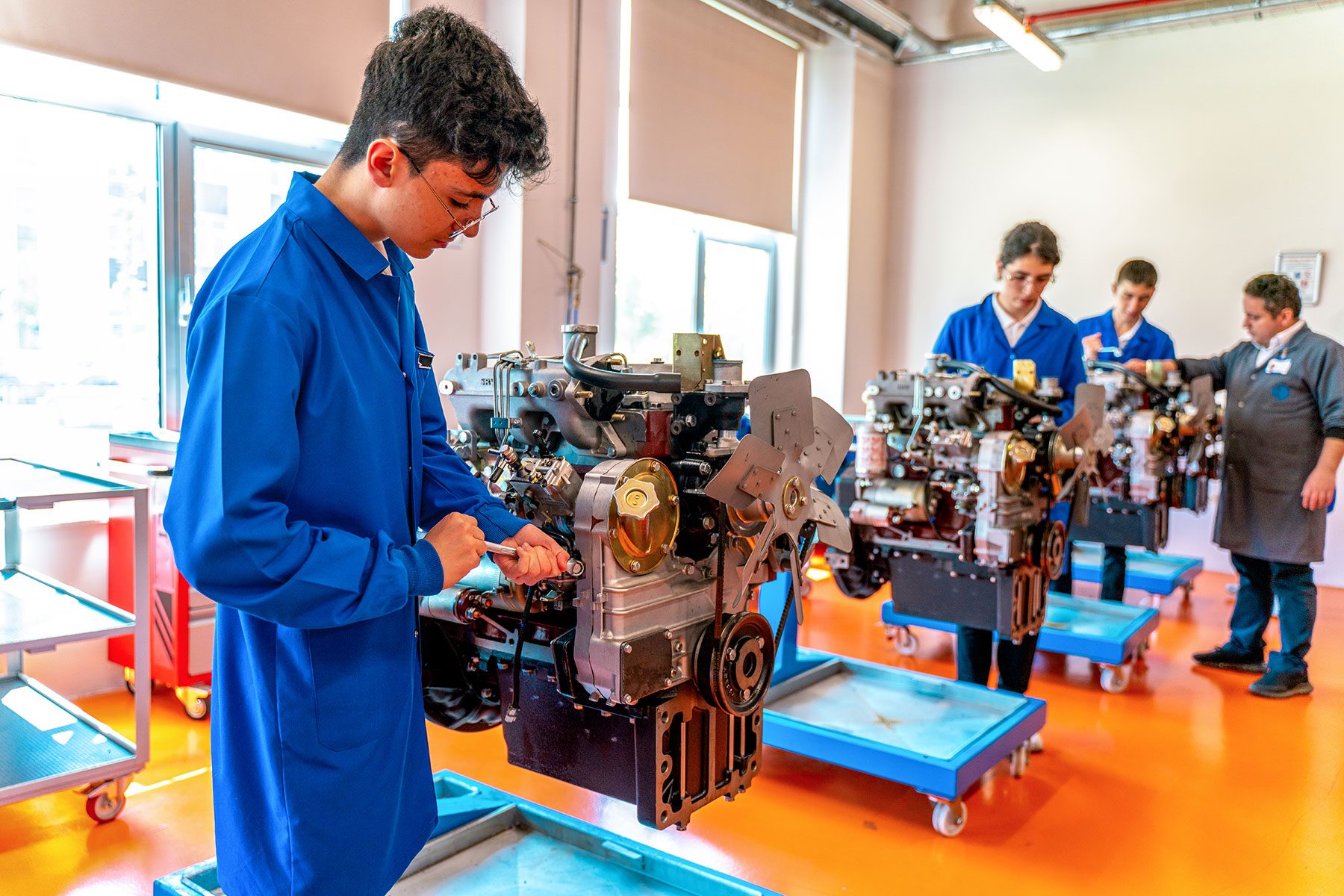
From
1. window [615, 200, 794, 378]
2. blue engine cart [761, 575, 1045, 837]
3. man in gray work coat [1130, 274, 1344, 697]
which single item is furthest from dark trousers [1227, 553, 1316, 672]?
window [615, 200, 794, 378]

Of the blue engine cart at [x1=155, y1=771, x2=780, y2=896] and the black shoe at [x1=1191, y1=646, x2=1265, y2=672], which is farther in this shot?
the black shoe at [x1=1191, y1=646, x2=1265, y2=672]

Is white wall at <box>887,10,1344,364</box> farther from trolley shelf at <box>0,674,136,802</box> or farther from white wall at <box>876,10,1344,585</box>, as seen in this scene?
A: trolley shelf at <box>0,674,136,802</box>

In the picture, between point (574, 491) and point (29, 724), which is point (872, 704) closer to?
point (574, 491)

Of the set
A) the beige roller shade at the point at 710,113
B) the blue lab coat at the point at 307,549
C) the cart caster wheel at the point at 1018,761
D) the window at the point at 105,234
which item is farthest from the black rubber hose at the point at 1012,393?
the beige roller shade at the point at 710,113

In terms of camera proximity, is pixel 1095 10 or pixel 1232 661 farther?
pixel 1095 10

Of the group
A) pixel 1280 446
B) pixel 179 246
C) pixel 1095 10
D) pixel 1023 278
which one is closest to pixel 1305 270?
pixel 1095 10

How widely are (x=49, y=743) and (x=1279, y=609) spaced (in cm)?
475

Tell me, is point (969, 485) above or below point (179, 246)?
Result: below

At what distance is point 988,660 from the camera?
3.56 m

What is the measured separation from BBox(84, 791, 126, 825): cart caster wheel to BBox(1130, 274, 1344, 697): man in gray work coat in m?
4.27

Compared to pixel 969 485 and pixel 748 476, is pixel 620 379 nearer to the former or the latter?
pixel 748 476

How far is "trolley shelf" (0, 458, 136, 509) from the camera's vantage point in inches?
97.8

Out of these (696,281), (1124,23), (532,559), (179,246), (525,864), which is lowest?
(525,864)

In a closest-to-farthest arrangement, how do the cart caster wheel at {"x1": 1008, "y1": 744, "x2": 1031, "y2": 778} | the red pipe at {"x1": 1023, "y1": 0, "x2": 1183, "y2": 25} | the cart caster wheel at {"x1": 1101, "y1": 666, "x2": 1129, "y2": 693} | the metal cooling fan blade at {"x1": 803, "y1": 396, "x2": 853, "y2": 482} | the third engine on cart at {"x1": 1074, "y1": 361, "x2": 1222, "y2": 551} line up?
the metal cooling fan blade at {"x1": 803, "y1": 396, "x2": 853, "y2": 482}
the cart caster wheel at {"x1": 1008, "y1": 744, "x2": 1031, "y2": 778}
the cart caster wheel at {"x1": 1101, "y1": 666, "x2": 1129, "y2": 693}
the third engine on cart at {"x1": 1074, "y1": 361, "x2": 1222, "y2": 551}
the red pipe at {"x1": 1023, "y1": 0, "x2": 1183, "y2": 25}
